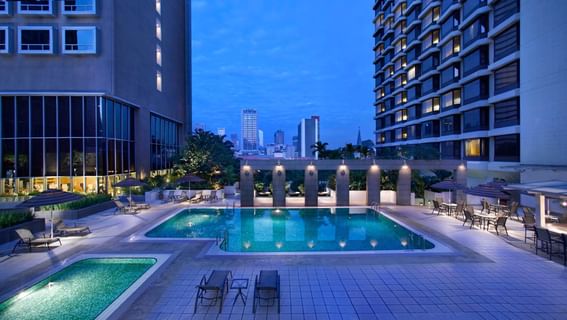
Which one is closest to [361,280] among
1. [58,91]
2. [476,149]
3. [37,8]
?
[58,91]

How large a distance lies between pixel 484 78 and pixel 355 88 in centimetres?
16144

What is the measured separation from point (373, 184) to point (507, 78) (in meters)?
14.7

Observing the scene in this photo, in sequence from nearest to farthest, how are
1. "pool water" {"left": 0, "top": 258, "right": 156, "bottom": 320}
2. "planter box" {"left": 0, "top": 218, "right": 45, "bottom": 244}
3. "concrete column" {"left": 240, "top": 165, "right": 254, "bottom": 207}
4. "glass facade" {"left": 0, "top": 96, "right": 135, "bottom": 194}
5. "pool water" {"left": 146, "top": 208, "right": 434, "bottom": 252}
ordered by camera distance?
"pool water" {"left": 0, "top": 258, "right": 156, "bottom": 320}, "planter box" {"left": 0, "top": 218, "right": 45, "bottom": 244}, "pool water" {"left": 146, "top": 208, "right": 434, "bottom": 252}, "concrete column" {"left": 240, "top": 165, "right": 254, "bottom": 207}, "glass facade" {"left": 0, "top": 96, "right": 135, "bottom": 194}

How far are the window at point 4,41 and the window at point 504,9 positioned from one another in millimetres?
38242

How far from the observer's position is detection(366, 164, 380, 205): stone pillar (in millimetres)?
20172

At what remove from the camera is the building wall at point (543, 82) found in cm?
1803

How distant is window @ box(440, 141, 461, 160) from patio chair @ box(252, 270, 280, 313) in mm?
31123

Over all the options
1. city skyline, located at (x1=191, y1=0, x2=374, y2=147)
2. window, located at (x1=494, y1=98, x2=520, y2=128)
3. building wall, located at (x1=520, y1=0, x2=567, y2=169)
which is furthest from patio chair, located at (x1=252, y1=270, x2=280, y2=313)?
city skyline, located at (x1=191, y1=0, x2=374, y2=147)

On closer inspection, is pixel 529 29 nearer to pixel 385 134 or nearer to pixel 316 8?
pixel 385 134

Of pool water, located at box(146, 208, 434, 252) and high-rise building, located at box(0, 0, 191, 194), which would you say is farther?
high-rise building, located at box(0, 0, 191, 194)

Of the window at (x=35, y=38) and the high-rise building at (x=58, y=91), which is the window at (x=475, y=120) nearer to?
the high-rise building at (x=58, y=91)

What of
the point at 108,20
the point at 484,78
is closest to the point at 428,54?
the point at 484,78

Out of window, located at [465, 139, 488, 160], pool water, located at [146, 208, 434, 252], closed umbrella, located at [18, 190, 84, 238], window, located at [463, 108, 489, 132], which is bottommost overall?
pool water, located at [146, 208, 434, 252]

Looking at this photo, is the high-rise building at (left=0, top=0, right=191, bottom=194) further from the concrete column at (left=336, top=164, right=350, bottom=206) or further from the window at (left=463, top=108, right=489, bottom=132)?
the window at (left=463, top=108, right=489, bottom=132)
